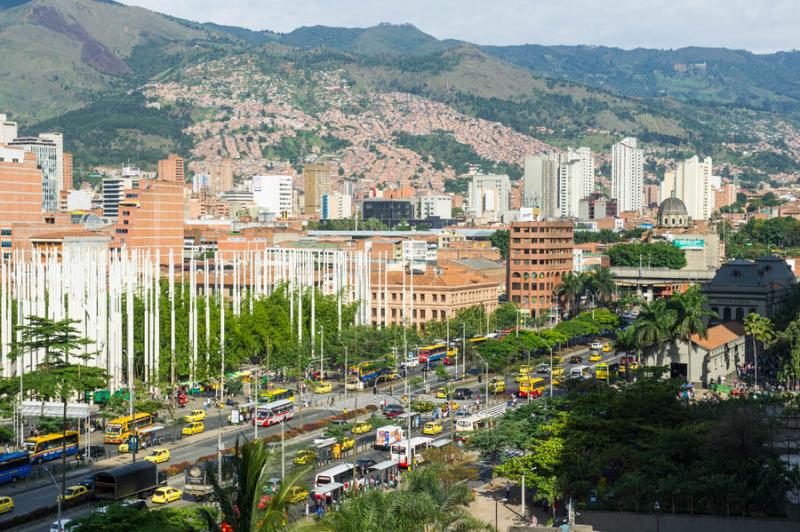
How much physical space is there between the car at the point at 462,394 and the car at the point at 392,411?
6.50 metres

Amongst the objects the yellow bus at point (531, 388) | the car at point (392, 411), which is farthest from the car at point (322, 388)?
the yellow bus at point (531, 388)

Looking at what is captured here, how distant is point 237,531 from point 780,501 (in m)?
32.4

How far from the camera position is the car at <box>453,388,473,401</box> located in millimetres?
91375

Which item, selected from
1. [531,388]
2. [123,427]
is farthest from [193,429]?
[531,388]

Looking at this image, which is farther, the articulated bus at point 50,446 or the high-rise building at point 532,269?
the high-rise building at point 532,269

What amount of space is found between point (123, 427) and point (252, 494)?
49.9m

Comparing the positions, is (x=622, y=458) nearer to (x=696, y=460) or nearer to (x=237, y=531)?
(x=696, y=460)

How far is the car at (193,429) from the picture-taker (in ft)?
253

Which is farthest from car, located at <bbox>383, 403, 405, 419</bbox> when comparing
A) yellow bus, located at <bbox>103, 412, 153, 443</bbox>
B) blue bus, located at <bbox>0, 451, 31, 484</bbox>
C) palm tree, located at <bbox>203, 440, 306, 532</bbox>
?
palm tree, located at <bbox>203, 440, 306, 532</bbox>

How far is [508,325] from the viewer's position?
449 ft

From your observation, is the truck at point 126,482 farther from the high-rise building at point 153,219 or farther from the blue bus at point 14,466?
the high-rise building at point 153,219

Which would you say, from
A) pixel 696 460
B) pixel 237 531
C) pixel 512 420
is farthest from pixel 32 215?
pixel 237 531

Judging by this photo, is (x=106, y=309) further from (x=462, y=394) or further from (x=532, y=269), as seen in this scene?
(x=532, y=269)

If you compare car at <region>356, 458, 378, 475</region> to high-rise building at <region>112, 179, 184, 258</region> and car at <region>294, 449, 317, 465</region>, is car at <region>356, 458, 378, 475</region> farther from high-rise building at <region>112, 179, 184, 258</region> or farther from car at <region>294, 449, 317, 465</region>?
high-rise building at <region>112, 179, 184, 258</region>
